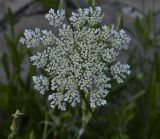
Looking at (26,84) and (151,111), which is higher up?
(26,84)

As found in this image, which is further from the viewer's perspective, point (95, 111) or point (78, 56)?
point (95, 111)

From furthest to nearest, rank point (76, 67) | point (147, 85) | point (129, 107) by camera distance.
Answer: point (147, 85)
point (129, 107)
point (76, 67)

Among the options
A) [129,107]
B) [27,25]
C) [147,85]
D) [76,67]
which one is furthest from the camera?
[27,25]

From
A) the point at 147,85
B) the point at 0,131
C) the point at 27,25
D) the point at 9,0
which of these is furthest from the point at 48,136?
the point at 9,0

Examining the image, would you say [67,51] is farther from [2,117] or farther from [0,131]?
[2,117]

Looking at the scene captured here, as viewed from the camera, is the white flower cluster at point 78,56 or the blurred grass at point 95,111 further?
the blurred grass at point 95,111

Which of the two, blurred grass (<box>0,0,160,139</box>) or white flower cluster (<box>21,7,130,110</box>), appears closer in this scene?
white flower cluster (<box>21,7,130,110</box>)

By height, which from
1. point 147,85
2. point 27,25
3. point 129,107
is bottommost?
point 129,107

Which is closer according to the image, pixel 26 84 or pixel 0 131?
pixel 0 131
